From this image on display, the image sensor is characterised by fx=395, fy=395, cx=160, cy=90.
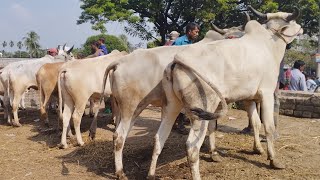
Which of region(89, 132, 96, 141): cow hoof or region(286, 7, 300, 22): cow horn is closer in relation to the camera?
region(286, 7, 300, 22): cow horn

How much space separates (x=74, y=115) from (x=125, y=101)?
234 centimetres

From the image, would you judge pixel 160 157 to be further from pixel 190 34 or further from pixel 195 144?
pixel 190 34

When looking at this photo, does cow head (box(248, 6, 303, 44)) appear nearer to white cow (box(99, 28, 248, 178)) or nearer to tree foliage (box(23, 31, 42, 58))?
white cow (box(99, 28, 248, 178))

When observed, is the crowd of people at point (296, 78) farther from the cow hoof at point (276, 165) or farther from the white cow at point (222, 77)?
the cow hoof at point (276, 165)

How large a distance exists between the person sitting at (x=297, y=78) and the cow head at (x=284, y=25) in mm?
3713

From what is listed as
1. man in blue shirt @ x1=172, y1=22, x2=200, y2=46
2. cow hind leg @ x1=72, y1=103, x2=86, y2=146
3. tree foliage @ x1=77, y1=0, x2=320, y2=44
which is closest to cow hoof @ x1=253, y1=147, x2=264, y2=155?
man in blue shirt @ x1=172, y1=22, x2=200, y2=46

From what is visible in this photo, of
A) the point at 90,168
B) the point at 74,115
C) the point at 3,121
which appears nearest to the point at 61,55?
the point at 3,121

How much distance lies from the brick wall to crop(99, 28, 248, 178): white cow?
4.95 meters

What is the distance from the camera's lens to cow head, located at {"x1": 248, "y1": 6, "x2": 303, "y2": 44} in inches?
230

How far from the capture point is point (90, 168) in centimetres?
604

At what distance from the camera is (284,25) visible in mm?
5895

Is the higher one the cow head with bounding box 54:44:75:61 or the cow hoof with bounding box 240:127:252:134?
the cow head with bounding box 54:44:75:61

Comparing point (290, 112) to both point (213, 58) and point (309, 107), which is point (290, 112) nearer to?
point (309, 107)

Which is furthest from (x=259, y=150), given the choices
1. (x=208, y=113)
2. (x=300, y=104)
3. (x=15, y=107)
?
(x=15, y=107)
